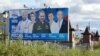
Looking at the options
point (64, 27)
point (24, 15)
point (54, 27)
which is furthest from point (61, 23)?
point (24, 15)

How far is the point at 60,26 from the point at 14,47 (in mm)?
20223

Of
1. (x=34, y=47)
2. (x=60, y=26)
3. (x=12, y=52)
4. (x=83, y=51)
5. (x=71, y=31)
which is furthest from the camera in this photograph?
(x=71, y=31)

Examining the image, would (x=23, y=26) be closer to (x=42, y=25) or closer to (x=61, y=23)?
(x=42, y=25)

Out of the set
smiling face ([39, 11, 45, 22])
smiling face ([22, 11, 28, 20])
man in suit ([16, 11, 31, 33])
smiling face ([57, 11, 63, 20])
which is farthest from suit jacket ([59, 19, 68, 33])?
smiling face ([22, 11, 28, 20])

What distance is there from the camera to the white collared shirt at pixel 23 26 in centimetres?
3725

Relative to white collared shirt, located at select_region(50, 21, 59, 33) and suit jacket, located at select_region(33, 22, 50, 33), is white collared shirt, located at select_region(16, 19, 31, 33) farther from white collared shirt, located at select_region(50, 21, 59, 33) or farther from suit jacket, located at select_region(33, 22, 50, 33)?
white collared shirt, located at select_region(50, 21, 59, 33)

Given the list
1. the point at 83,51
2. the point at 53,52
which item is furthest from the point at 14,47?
the point at 83,51

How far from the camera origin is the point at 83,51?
74.6 ft

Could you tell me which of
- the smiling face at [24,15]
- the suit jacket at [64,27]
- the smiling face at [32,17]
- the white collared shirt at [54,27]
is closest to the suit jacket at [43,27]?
the white collared shirt at [54,27]

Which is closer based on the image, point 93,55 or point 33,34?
point 93,55

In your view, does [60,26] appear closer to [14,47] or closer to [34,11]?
[34,11]

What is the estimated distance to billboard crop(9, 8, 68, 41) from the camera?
118ft

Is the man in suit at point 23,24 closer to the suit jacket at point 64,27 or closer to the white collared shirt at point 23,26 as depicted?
the white collared shirt at point 23,26

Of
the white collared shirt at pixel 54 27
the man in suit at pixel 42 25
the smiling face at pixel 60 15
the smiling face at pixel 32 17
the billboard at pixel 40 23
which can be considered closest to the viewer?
the smiling face at pixel 60 15
